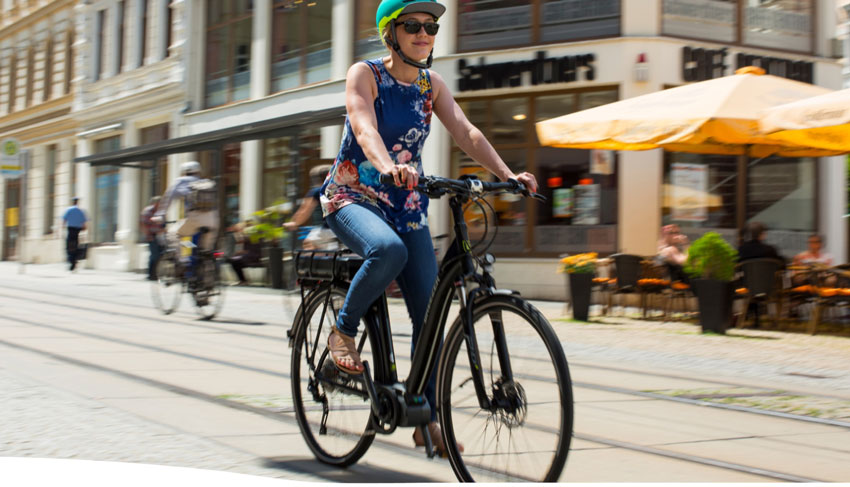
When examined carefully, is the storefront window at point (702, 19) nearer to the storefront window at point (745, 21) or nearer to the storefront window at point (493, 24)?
the storefront window at point (745, 21)

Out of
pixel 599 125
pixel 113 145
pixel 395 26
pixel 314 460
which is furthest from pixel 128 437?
pixel 113 145

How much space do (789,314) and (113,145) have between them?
22173 millimetres

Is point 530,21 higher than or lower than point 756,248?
higher

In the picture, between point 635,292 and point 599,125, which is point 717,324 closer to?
point 635,292

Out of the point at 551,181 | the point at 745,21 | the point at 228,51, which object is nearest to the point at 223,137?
the point at 228,51

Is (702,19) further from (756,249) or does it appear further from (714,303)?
(714,303)

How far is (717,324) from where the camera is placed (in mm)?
10500

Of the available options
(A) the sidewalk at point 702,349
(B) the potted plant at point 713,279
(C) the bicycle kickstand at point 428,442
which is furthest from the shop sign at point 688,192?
(C) the bicycle kickstand at point 428,442

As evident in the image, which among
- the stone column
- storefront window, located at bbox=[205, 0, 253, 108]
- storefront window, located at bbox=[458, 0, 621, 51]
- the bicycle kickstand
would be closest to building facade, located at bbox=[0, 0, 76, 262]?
the stone column

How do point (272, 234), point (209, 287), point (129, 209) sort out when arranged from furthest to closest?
point (129, 209) < point (272, 234) < point (209, 287)

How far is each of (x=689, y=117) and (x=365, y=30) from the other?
10.4m

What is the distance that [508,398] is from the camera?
321cm

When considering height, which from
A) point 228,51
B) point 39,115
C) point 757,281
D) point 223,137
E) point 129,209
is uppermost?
point 228,51

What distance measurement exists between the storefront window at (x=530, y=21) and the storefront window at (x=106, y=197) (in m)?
14.4
